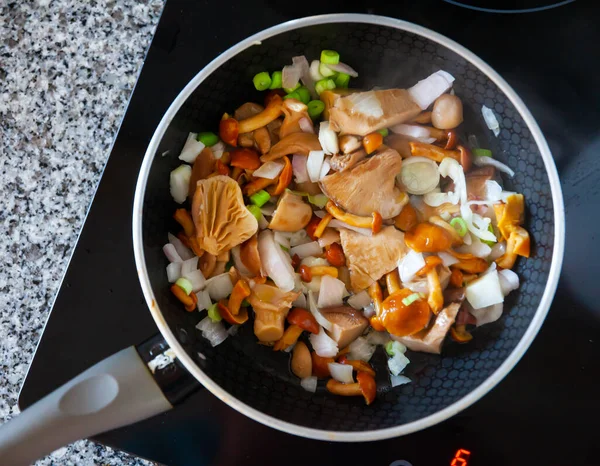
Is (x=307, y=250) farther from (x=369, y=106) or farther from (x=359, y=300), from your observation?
(x=369, y=106)

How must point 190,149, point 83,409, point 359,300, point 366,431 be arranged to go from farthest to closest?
point 359,300 → point 190,149 → point 366,431 → point 83,409

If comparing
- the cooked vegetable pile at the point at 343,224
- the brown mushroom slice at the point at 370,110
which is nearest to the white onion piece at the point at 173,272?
the cooked vegetable pile at the point at 343,224

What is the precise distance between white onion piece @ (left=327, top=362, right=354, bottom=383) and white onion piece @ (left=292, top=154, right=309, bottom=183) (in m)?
0.39

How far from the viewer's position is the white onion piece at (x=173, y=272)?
101 centimetres

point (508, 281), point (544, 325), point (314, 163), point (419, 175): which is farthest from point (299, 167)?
point (544, 325)

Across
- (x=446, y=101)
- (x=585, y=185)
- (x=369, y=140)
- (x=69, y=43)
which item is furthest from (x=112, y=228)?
(x=585, y=185)

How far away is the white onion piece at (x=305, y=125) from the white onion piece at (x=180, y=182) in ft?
0.79

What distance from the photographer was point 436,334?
1.06 meters

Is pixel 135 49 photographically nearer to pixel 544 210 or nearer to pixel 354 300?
pixel 354 300

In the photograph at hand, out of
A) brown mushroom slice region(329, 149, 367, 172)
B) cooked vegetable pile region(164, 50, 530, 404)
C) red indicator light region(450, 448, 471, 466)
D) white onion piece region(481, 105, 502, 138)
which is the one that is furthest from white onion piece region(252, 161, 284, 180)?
red indicator light region(450, 448, 471, 466)

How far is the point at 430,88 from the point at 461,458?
734 millimetres

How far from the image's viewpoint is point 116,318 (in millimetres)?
1051

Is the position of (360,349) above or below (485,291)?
below

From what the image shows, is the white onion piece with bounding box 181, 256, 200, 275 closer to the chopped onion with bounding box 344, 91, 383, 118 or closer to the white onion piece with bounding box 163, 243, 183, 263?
the white onion piece with bounding box 163, 243, 183, 263
